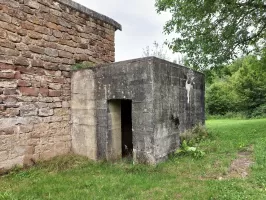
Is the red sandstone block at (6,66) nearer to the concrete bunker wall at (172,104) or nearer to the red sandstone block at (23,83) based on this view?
the red sandstone block at (23,83)

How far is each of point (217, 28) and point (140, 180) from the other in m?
7.88

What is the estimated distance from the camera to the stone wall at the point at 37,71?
5145 millimetres

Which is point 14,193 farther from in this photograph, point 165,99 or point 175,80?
point 175,80

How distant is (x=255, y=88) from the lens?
20.4 m

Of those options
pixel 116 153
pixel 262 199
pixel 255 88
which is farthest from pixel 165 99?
pixel 255 88

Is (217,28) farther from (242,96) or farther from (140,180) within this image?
(242,96)

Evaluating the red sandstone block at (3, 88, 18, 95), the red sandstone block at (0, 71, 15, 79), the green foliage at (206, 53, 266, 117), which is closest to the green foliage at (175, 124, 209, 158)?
the red sandstone block at (3, 88, 18, 95)

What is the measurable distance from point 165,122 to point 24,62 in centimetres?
345

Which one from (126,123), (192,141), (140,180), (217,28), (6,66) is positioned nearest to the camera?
(140,180)

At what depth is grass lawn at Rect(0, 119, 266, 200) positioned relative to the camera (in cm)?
372

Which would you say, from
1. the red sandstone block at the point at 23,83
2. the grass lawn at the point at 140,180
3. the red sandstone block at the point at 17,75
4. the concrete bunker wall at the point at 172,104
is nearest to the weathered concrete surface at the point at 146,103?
the concrete bunker wall at the point at 172,104

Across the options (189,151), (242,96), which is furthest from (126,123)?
(242,96)

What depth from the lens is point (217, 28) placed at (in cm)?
1003

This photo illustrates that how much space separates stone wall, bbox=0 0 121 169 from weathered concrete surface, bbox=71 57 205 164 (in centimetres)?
83
